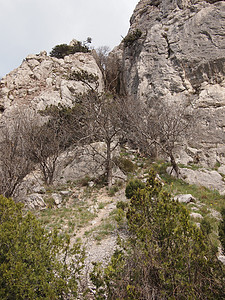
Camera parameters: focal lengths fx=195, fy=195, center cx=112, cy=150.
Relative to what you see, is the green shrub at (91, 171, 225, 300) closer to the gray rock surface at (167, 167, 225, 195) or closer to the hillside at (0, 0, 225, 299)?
the hillside at (0, 0, 225, 299)

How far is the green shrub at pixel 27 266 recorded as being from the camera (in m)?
3.06

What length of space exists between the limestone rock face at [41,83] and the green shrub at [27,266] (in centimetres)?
1895

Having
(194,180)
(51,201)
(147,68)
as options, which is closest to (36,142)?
(51,201)

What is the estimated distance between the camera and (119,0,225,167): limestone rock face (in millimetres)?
18219

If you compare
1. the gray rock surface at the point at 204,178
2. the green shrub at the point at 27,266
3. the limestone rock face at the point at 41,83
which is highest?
the limestone rock face at the point at 41,83

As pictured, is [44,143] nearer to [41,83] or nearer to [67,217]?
[67,217]

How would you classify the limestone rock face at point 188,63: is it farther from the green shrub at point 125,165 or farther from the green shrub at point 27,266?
the green shrub at point 27,266

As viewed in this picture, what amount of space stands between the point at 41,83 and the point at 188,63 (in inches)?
721

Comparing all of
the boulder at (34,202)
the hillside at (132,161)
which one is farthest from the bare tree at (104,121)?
the boulder at (34,202)

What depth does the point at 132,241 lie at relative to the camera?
4.05 metres

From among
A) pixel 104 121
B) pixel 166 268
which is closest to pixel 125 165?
pixel 104 121

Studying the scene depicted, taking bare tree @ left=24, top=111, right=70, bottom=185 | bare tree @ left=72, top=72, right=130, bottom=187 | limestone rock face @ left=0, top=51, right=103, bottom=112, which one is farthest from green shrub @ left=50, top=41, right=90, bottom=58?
bare tree @ left=24, top=111, right=70, bottom=185

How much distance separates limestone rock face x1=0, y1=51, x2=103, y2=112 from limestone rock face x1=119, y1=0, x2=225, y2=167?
302 inches

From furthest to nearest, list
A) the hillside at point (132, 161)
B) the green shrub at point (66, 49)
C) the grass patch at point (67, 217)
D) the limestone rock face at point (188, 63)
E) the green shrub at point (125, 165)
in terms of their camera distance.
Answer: the green shrub at point (66, 49)
the limestone rock face at point (188, 63)
the green shrub at point (125, 165)
the grass patch at point (67, 217)
the hillside at point (132, 161)
